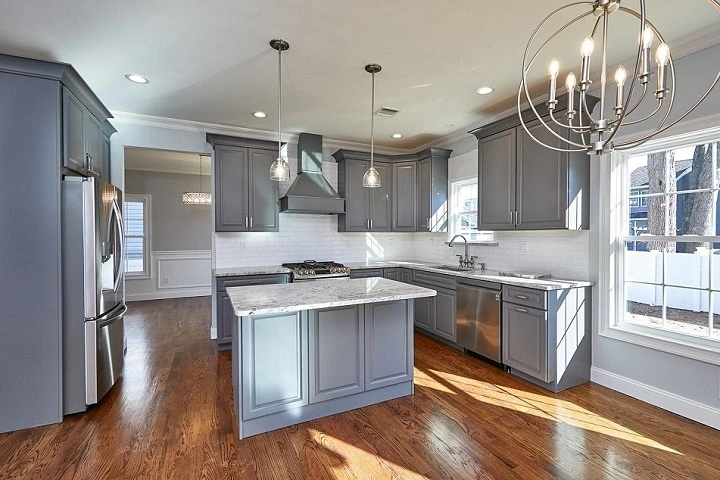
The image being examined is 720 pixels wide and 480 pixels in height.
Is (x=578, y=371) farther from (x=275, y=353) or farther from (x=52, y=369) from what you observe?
(x=52, y=369)

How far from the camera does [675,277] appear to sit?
9.07 ft

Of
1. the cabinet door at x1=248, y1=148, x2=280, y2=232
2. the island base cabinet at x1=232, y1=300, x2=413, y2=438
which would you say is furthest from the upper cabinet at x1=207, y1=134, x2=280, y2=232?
the island base cabinet at x1=232, y1=300, x2=413, y2=438

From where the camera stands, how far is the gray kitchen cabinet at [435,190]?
495cm

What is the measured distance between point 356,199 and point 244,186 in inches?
59.0

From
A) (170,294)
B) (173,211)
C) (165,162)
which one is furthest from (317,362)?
(173,211)

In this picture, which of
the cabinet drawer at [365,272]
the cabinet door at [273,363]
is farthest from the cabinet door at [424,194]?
the cabinet door at [273,363]

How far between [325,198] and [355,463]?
311cm

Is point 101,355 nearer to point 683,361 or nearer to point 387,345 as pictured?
point 387,345

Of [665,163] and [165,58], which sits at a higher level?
[165,58]

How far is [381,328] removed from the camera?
2.80 meters

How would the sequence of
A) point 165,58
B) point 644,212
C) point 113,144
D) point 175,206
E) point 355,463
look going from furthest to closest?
point 175,206 < point 113,144 < point 644,212 < point 165,58 < point 355,463

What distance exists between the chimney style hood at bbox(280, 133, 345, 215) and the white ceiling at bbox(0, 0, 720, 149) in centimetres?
91

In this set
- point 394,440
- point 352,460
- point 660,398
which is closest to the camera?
point 352,460

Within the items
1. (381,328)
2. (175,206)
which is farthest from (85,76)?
(175,206)
